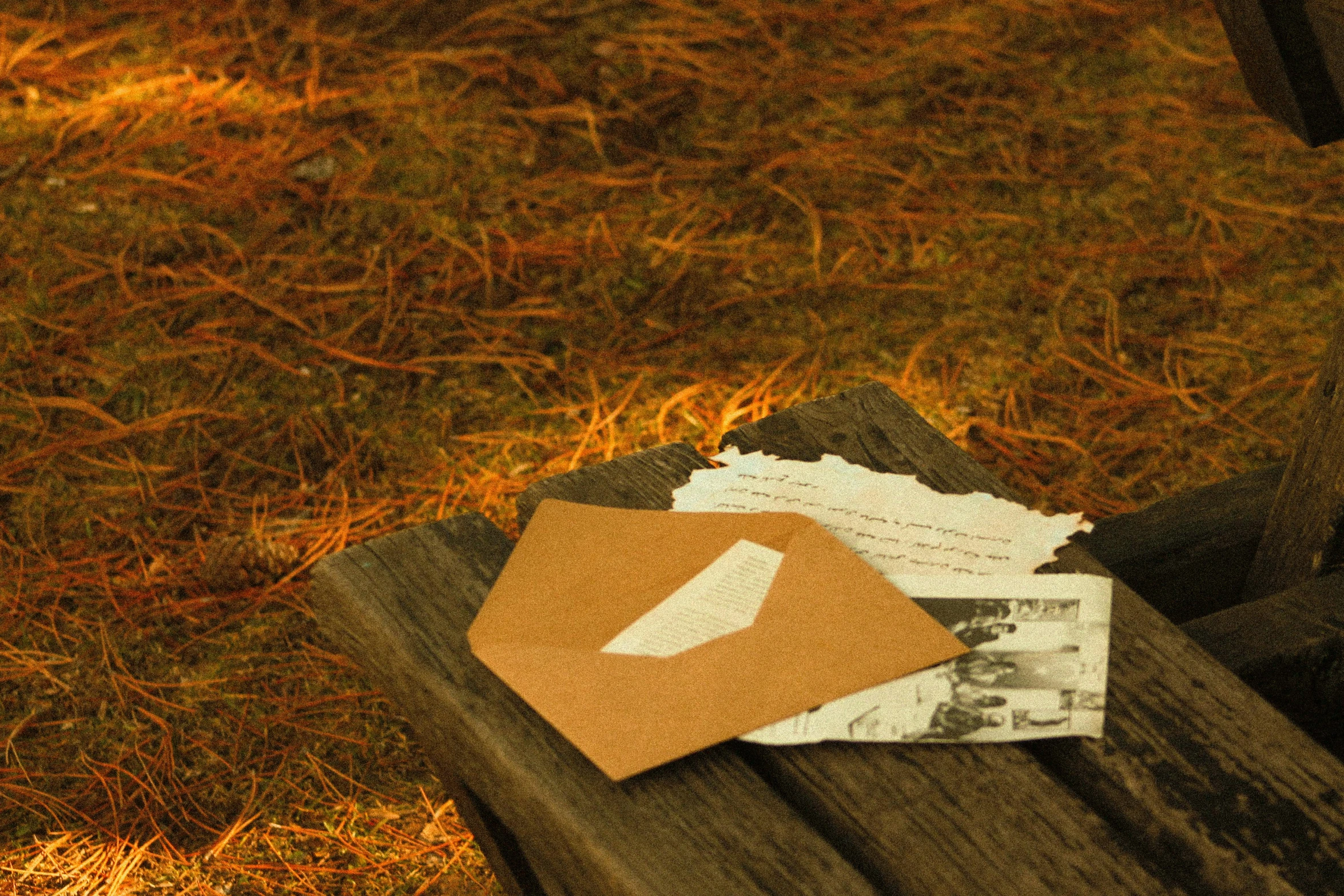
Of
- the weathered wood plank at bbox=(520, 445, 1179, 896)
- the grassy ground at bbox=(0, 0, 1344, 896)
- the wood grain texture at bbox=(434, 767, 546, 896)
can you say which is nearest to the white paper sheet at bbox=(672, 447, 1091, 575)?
the weathered wood plank at bbox=(520, 445, 1179, 896)

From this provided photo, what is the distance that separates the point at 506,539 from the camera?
98 centimetres

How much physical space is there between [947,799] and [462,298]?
75.2 inches

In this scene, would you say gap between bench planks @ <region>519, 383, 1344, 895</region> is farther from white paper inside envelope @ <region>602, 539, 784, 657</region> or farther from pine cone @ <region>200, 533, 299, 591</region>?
pine cone @ <region>200, 533, 299, 591</region>

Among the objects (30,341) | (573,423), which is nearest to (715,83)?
(573,423)

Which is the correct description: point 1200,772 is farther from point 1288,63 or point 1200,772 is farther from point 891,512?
point 1288,63

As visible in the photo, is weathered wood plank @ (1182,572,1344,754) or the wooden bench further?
weathered wood plank @ (1182,572,1344,754)

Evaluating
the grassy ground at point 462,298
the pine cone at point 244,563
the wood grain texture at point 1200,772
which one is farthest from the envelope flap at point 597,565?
the pine cone at point 244,563

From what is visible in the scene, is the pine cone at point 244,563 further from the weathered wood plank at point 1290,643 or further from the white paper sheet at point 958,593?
the weathered wood plank at point 1290,643

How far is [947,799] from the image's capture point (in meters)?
0.74

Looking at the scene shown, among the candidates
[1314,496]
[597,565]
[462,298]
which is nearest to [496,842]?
[597,565]

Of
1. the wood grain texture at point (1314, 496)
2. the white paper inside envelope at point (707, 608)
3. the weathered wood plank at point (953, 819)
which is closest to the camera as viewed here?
the weathered wood plank at point (953, 819)

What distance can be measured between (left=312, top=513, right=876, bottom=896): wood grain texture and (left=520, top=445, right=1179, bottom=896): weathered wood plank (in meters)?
0.02

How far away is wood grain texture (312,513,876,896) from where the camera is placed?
711 millimetres

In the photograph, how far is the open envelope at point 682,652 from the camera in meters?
0.78
